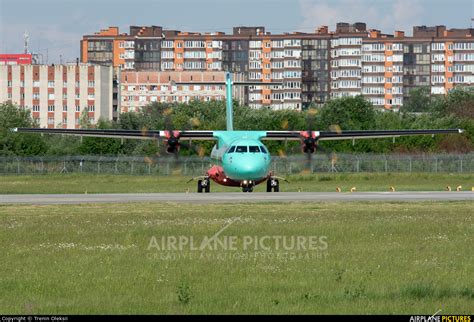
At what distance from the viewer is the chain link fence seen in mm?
74188

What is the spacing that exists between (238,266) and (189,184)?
139 feet

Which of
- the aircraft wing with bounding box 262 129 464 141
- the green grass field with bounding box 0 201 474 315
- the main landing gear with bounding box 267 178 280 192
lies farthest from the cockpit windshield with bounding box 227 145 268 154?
the green grass field with bounding box 0 201 474 315

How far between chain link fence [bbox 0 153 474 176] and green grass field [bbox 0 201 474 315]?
40.5 m

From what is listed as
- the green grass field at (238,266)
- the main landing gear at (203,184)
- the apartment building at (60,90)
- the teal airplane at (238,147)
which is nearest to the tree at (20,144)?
the teal airplane at (238,147)

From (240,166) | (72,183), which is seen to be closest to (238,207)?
(240,166)

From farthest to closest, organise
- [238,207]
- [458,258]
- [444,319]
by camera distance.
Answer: [238,207] → [458,258] → [444,319]

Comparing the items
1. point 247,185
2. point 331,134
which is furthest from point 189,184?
point 247,185

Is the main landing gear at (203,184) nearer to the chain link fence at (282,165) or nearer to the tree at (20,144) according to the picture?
the chain link fence at (282,165)

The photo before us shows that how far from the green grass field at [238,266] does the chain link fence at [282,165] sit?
4053cm

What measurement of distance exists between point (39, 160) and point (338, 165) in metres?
22.5

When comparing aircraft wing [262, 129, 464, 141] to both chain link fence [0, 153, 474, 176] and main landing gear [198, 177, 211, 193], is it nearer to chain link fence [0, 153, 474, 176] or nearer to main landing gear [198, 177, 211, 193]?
main landing gear [198, 177, 211, 193]

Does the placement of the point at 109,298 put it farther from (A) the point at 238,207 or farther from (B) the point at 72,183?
(B) the point at 72,183

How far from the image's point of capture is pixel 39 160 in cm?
8062

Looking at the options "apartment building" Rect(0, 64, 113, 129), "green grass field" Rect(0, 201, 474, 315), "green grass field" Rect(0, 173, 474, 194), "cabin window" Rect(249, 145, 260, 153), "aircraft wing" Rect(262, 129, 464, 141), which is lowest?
"green grass field" Rect(0, 173, 474, 194)
